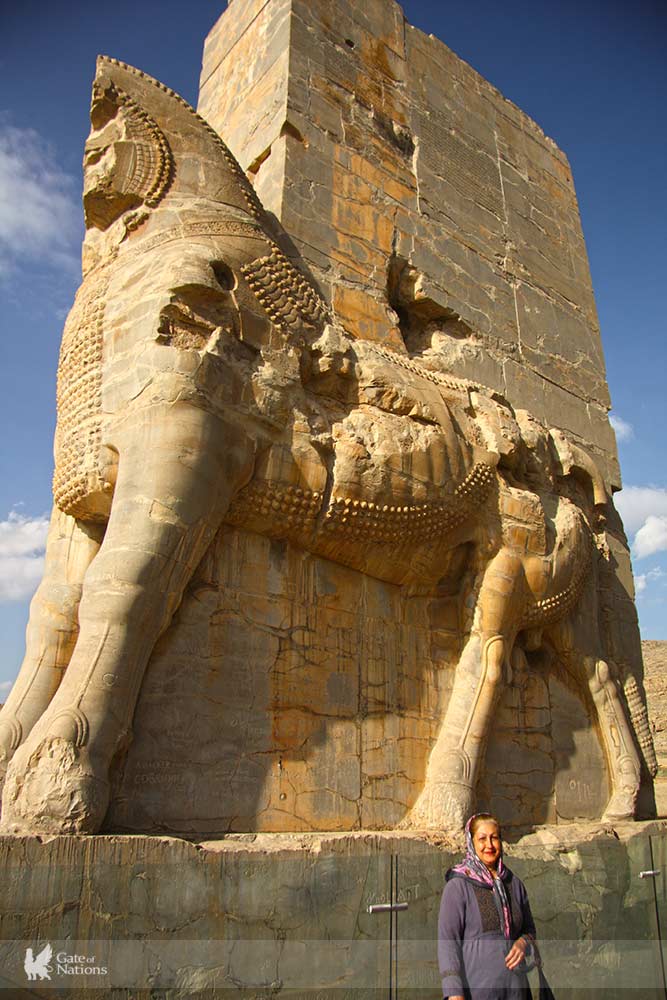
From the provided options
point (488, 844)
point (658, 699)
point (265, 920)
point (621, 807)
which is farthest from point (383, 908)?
point (658, 699)

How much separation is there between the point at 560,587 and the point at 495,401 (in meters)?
1.40

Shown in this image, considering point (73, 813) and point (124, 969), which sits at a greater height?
point (73, 813)

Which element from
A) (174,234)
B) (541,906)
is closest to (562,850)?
(541,906)

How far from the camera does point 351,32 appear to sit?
6.55m

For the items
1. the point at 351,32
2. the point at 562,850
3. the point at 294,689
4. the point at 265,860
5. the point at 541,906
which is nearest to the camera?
the point at 265,860

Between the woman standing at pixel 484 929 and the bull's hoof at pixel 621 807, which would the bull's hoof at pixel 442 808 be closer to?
the bull's hoof at pixel 621 807

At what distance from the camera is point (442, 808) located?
4.34 meters

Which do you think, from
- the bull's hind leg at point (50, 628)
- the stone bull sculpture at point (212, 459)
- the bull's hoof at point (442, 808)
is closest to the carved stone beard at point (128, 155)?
the stone bull sculpture at point (212, 459)

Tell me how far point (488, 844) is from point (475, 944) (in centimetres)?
31

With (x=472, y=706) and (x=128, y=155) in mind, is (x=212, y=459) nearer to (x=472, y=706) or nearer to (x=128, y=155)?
(x=128, y=155)

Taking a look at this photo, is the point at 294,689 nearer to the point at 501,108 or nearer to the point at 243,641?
the point at 243,641

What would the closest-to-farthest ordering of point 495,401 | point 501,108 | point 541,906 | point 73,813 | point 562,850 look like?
point 73,813 → point 541,906 → point 562,850 → point 495,401 → point 501,108

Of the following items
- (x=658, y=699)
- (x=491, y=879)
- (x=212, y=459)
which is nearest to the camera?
(x=491, y=879)

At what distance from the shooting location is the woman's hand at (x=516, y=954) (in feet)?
8.14
